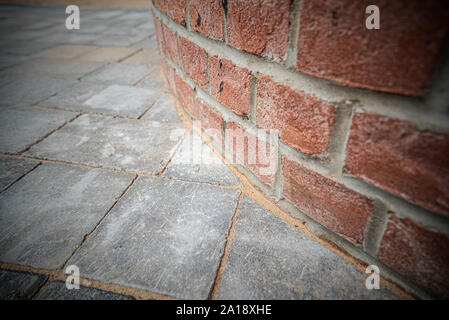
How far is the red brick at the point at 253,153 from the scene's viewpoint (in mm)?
861

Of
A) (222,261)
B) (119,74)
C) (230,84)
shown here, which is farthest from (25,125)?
(222,261)

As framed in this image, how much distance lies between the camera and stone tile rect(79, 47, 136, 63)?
2748 mm

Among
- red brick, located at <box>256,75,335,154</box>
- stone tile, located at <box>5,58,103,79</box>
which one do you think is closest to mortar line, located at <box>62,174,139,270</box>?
red brick, located at <box>256,75,335,154</box>

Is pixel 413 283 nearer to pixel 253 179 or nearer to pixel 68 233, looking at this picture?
pixel 253 179

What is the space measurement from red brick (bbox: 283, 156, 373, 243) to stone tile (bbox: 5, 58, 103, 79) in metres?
2.35

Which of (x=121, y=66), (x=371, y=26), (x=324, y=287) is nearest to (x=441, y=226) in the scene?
(x=324, y=287)

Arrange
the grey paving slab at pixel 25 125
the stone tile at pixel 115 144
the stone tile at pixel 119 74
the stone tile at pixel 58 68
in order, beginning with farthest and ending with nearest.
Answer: the stone tile at pixel 58 68, the stone tile at pixel 119 74, the grey paving slab at pixel 25 125, the stone tile at pixel 115 144

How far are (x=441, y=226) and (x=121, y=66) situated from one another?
279 centimetres

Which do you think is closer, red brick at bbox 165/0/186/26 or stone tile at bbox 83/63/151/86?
red brick at bbox 165/0/186/26

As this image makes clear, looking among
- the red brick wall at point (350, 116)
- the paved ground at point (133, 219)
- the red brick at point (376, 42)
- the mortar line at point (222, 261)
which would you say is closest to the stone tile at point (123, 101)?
the paved ground at point (133, 219)

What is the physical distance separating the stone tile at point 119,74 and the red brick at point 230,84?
1.40 m

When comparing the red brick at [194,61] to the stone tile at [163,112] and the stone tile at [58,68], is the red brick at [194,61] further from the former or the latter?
the stone tile at [58,68]

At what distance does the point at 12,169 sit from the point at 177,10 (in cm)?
112

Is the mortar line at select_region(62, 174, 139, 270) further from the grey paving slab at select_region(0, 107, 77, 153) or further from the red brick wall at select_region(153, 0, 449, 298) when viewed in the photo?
the grey paving slab at select_region(0, 107, 77, 153)
